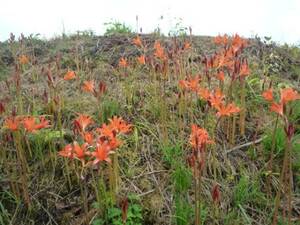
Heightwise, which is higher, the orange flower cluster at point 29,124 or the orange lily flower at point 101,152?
the orange flower cluster at point 29,124

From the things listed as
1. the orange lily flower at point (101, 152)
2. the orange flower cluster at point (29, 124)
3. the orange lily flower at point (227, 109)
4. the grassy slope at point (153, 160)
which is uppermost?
the orange lily flower at point (227, 109)

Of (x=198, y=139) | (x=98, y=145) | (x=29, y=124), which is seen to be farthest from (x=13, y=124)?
(x=198, y=139)

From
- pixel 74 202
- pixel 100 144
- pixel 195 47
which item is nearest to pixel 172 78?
pixel 195 47

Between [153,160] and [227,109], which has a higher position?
[227,109]

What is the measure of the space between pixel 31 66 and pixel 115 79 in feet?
4.19

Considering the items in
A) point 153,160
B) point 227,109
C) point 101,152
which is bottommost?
point 153,160

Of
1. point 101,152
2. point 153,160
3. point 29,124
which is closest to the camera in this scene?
point 101,152

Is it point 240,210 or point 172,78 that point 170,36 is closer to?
point 172,78

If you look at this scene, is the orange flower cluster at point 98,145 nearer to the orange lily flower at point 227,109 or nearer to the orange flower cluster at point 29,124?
the orange flower cluster at point 29,124

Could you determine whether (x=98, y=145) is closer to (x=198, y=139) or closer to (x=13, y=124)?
(x=198, y=139)

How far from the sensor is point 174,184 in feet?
11.0

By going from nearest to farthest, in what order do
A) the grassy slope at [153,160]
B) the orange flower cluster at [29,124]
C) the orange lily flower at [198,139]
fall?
1. the orange lily flower at [198,139]
2. the orange flower cluster at [29,124]
3. the grassy slope at [153,160]

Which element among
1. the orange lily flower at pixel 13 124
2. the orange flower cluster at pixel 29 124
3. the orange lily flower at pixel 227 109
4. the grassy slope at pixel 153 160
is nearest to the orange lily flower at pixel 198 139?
the orange lily flower at pixel 227 109

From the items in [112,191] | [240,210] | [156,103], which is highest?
[156,103]
